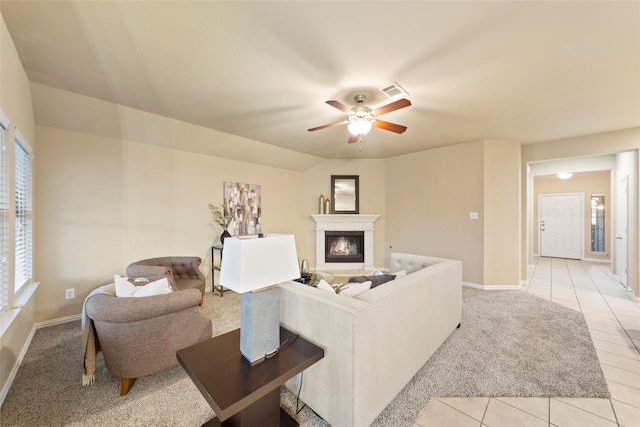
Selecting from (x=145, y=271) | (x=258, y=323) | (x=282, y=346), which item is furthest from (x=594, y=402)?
(x=145, y=271)

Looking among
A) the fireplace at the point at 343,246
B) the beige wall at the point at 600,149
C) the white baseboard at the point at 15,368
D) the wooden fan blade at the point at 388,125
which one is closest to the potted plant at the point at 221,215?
the fireplace at the point at 343,246

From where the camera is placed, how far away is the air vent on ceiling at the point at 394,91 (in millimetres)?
2484

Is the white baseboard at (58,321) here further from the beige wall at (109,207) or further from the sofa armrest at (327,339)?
the sofa armrest at (327,339)

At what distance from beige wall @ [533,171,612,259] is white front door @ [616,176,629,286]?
2469 millimetres

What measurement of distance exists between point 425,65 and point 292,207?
153 inches

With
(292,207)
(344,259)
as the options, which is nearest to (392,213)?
(344,259)

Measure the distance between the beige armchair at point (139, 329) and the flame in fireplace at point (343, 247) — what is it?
4087mm

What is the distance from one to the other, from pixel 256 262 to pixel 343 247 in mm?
4671

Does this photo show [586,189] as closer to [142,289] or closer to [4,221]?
[142,289]

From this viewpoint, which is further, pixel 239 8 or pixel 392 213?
pixel 392 213

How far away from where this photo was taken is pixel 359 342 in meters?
1.38

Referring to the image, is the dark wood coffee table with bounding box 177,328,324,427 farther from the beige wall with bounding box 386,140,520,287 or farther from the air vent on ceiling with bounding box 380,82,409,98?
the beige wall with bounding box 386,140,520,287

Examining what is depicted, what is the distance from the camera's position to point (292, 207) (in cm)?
557

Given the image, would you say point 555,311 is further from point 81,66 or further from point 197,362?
point 81,66
